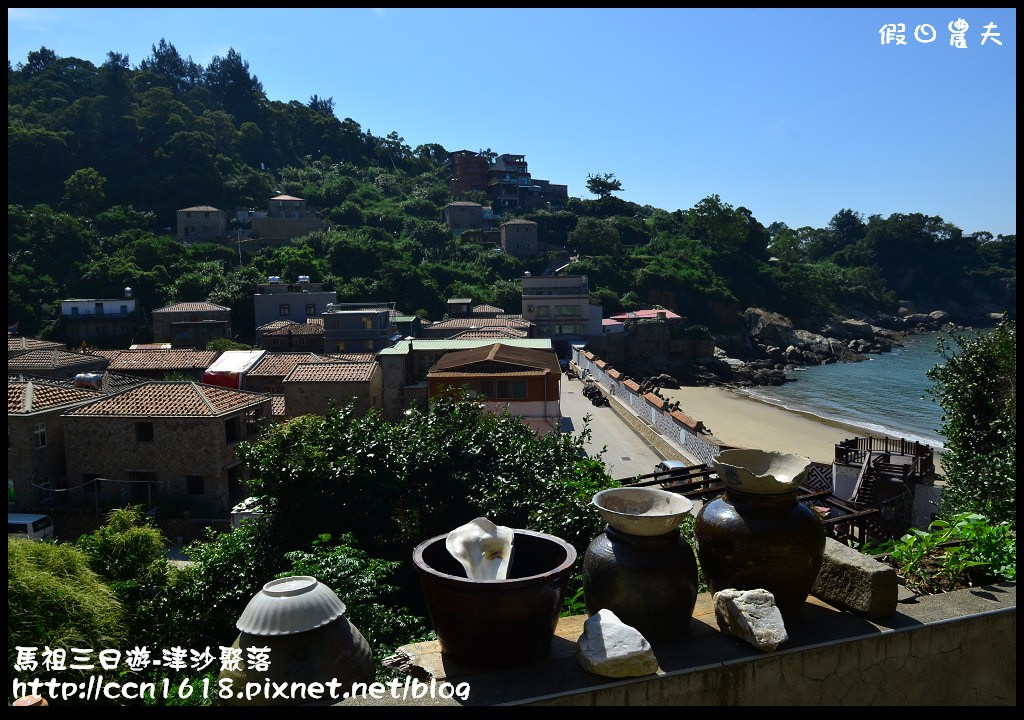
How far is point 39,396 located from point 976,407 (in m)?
23.1

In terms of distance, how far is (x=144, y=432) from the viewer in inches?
753

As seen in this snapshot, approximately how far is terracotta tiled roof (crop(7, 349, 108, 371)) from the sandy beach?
27742 millimetres

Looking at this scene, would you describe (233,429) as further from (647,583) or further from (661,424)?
(647,583)

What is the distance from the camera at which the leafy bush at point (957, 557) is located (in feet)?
16.9

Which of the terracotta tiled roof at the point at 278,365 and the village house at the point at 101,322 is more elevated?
the village house at the point at 101,322

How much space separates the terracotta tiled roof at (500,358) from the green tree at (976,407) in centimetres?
1351

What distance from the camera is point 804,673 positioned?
4105mm

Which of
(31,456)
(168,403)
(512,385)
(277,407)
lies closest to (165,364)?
(277,407)

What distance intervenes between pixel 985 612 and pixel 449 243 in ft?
223

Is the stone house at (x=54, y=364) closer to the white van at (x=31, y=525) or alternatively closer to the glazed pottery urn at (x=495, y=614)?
the white van at (x=31, y=525)

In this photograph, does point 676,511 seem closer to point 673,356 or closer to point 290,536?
point 290,536

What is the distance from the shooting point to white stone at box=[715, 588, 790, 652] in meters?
3.97

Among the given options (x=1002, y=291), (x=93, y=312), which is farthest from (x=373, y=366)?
(x=1002, y=291)

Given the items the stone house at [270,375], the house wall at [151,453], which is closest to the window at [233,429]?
the house wall at [151,453]
